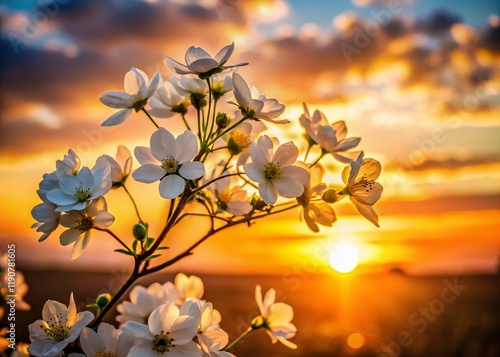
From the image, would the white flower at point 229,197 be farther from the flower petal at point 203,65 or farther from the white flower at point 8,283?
the white flower at point 8,283

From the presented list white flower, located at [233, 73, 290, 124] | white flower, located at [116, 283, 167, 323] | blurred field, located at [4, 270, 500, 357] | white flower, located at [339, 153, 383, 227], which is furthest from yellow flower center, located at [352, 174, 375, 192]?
blurred field, located at [4, 270, 500, 357]

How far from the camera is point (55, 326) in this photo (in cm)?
64

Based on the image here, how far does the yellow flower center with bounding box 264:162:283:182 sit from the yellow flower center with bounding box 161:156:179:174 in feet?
0.33

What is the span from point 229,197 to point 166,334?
0.22 meters

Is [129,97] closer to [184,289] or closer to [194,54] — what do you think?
[194,54]

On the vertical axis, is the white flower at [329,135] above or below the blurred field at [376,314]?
below

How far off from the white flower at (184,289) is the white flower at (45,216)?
228 mm

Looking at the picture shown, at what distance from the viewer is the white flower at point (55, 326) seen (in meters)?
0.63

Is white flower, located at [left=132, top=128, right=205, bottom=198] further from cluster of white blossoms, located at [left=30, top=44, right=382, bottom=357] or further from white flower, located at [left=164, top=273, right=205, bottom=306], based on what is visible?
white flower, located at [left=164, top=273, right=205, bottom=306]

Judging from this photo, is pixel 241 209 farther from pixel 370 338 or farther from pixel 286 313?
pixel 370 338

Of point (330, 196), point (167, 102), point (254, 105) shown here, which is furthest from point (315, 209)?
point (167, 102)

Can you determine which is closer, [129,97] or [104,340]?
[104,340]

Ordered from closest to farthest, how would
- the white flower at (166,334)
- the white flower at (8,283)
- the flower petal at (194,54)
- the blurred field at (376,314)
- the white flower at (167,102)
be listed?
the white flower at (166,334), the flower petal at (194,54), the white flower at (167,102), the white flower at (8,283), the blurred field at (376,314)

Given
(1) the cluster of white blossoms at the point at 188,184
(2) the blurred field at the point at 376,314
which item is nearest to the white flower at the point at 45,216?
(1) the cluster of white blossoms at the point at 188,184
